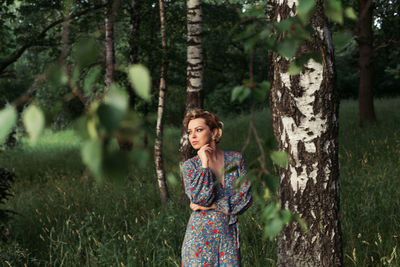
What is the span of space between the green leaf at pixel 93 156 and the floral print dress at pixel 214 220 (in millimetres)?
2447

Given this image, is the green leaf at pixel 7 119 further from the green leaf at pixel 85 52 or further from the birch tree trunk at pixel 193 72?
the birch tree trunk at pixel 193 72

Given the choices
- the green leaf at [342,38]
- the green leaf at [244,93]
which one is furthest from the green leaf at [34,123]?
the green leaf at [342,38]

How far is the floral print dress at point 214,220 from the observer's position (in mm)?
3227

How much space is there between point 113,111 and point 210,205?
2.59m

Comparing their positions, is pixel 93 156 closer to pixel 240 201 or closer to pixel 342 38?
pixel 342 38

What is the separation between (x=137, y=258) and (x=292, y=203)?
1.96 metres

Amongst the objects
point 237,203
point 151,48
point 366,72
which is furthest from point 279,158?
point 366,72

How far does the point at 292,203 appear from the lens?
128 inches

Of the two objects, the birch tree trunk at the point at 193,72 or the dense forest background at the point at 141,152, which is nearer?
the dense forest background at the point at 141,152

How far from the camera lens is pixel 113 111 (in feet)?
2.56

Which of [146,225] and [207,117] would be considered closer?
[207,117]

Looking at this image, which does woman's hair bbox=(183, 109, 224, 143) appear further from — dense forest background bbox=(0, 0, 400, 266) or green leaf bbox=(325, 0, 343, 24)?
green leaf bbox=(325, 0, 343, 24)

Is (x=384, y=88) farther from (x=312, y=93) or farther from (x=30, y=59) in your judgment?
(x=312, y=93)

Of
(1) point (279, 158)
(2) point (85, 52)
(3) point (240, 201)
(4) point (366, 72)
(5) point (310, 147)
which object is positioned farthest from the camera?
(4) point (366, 72)
